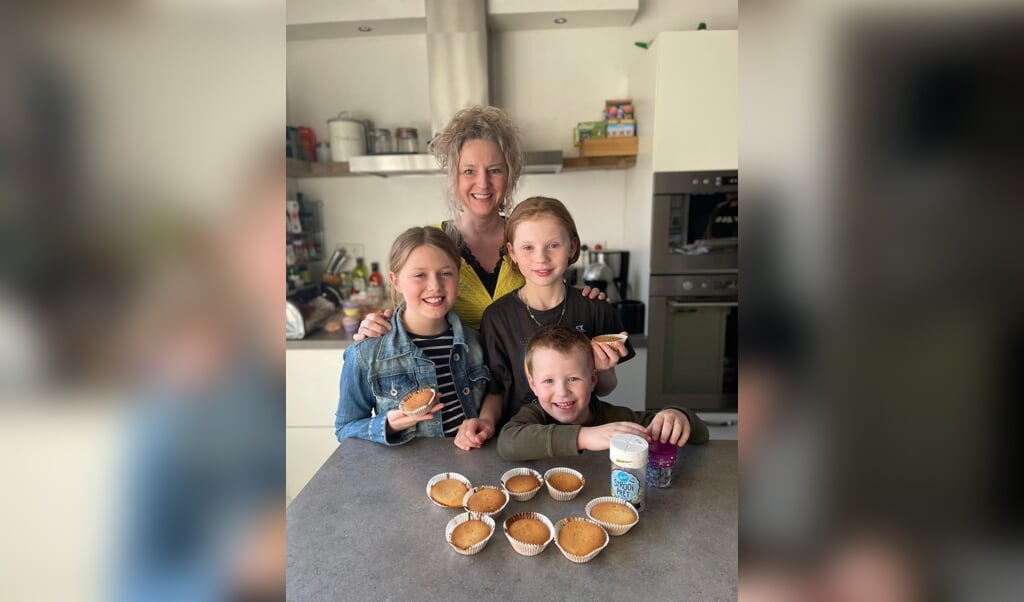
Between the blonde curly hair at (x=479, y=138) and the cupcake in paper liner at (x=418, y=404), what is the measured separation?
67 cm

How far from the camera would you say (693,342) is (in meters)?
2.45

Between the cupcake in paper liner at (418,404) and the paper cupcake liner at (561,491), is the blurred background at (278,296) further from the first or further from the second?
the cupcake in paper liner at (418,404)

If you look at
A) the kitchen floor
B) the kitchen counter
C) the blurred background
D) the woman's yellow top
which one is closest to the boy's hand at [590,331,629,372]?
the woman's yellow top

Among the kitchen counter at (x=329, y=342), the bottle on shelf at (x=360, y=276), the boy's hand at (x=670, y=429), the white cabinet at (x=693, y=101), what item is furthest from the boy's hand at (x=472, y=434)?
the bottle on shelf at (x=360, y=276)

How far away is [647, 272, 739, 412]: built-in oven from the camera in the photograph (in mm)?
2398

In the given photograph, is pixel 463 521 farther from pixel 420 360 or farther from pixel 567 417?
pixel 420 360

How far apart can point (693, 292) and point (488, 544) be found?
73.3 inches

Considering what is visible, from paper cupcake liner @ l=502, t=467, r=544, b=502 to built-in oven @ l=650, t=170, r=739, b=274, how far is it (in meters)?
1.58

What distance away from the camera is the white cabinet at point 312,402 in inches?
95.7

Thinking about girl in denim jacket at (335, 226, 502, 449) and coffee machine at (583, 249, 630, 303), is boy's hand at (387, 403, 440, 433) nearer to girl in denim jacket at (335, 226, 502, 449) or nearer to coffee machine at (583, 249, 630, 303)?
girl in denim jacket at (335, 226, 502, 449)

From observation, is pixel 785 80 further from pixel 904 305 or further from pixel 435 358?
pixel 435 358

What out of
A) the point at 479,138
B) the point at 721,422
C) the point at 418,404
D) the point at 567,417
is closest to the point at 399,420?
the point at 418,404

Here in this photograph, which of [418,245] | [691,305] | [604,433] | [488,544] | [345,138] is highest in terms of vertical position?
[345,138]

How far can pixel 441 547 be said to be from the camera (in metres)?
0.82
